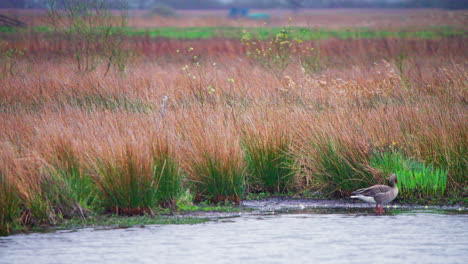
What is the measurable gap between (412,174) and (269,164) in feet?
6.98

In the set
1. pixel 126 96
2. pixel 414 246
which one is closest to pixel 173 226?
pixel 414 246

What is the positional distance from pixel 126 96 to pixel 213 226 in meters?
6.74

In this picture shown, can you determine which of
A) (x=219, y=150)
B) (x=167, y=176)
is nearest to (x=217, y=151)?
(x=219, y=150)

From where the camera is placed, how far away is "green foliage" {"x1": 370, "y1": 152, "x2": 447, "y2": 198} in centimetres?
1022

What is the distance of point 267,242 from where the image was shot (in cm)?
831

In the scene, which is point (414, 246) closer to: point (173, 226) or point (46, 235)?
point (173, 226)

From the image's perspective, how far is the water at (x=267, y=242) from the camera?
761cm

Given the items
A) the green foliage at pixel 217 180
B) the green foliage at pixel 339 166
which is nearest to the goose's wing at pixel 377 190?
the green foliage at pixel 339 166

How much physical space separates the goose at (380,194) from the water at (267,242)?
0.26 metres

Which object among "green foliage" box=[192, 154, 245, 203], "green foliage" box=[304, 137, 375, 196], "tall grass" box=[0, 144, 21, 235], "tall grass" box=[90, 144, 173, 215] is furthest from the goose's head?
"tall grass" box=[0, 144, 21, 235]

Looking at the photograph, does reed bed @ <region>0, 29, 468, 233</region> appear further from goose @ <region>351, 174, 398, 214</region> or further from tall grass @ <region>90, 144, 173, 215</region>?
goose @ <region>351, 174, 398, 214</region>

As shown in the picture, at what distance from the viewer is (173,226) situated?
893 cm

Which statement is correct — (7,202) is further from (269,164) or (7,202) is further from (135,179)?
(269,164)

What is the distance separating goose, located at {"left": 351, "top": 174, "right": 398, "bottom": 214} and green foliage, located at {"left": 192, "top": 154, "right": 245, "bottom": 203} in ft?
5.35
